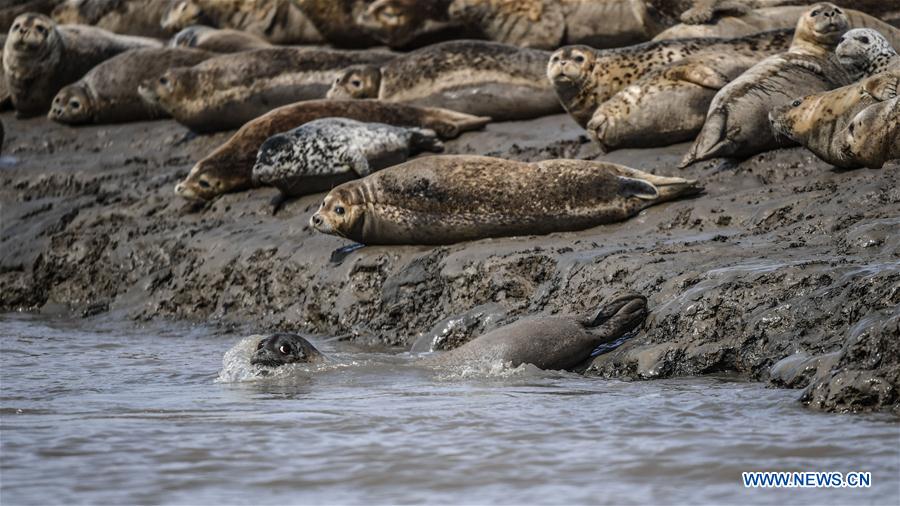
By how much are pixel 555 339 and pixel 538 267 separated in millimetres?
1129

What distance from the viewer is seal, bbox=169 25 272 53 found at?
14406 mm

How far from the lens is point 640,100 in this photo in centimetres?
858

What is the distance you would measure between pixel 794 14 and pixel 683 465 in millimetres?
7676

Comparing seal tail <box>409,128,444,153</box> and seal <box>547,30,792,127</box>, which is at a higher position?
seal <box>547,30,792,127</box>

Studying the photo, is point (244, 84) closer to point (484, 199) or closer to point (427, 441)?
Answer: point (484, 199)

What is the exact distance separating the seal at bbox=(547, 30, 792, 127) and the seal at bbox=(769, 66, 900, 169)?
1563mm

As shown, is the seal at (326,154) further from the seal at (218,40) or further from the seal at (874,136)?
the seal at (218,40)

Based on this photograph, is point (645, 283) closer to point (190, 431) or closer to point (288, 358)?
point (288, 358)

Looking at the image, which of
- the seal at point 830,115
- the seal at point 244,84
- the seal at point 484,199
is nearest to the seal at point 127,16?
the seal at point 244,84

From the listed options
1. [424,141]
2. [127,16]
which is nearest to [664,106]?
[424,141]

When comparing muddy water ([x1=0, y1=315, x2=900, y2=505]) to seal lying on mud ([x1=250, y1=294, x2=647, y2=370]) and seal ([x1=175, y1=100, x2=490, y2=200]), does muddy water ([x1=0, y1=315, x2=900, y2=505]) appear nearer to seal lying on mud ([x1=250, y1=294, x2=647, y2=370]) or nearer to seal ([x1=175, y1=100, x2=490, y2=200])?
seal lying on mud ([x1=250, y1=294, x2=647, y2=370])

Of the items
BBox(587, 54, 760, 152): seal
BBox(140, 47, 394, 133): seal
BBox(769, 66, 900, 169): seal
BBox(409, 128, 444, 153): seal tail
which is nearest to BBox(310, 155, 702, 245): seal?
BBox(769, 66, 900, 169): seal

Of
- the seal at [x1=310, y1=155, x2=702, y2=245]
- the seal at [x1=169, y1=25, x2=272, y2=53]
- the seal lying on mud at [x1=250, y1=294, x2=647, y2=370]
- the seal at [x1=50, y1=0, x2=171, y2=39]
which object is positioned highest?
the seal at [x1=50, y1=0, x2=171, y2=39]

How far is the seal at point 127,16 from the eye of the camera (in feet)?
56.6
